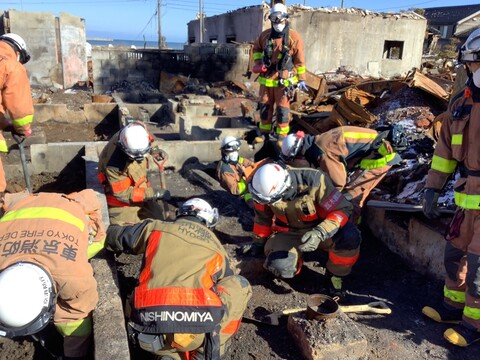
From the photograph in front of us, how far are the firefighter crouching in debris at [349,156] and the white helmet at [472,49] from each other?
173 cm

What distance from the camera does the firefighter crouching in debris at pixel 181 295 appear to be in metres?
2.55

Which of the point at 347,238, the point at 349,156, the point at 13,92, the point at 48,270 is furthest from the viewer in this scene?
the point at 349,156

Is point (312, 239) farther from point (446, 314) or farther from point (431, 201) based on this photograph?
point (446, 314)

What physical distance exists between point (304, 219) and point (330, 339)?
1.29 m

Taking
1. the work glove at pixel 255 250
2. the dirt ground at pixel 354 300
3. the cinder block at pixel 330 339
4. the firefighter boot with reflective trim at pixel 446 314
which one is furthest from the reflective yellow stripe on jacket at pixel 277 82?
the cinder block at pixel 330 339

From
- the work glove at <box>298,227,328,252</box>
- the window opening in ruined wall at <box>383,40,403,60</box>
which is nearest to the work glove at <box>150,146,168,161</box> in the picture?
the work glove at <box>298,227,328,252</box>

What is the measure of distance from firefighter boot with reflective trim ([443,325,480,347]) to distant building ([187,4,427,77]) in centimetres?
1149

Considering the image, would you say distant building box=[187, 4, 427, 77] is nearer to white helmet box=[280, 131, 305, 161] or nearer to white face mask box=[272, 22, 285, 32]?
white face mask box=[272, 22, 285, 32]

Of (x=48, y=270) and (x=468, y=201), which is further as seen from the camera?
(x=468, y=201)

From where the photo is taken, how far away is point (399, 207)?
14.6 feet

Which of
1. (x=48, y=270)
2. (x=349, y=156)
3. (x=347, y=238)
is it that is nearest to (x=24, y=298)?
(x=48, y=270)

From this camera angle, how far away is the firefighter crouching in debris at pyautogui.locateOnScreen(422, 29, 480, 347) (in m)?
3.10

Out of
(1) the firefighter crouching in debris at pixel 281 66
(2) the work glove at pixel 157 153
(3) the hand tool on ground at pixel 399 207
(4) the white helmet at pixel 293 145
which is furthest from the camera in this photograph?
(1) the firefighter crouching in debris at pixel 281 66

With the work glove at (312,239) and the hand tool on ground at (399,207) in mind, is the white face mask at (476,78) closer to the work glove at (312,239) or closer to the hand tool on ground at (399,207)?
the hand tool on ground at (399,207)
